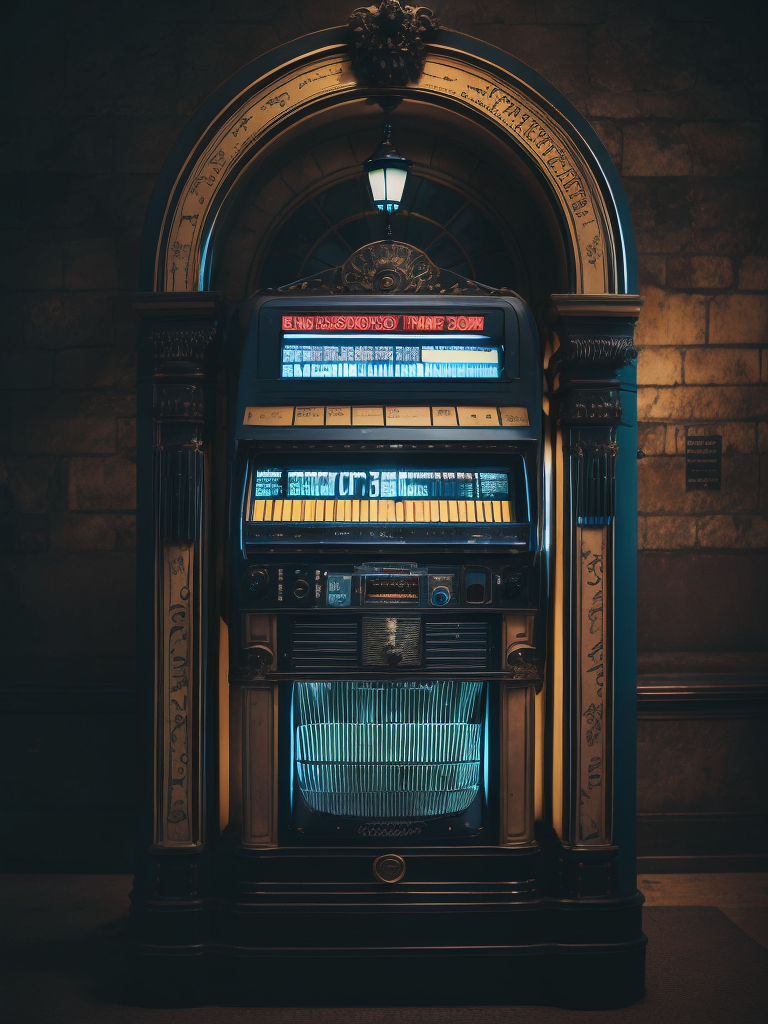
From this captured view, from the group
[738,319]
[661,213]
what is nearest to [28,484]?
[661,213]

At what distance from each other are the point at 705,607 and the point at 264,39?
13.6 ft

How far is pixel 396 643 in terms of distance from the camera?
3.79m

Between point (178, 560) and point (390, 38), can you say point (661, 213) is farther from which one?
point (178, 560)

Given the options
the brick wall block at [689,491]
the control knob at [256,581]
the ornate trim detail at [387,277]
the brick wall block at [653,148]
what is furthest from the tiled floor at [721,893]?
the brick wall block at [653,148]

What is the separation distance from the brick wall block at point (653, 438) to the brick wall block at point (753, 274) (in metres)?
0.96

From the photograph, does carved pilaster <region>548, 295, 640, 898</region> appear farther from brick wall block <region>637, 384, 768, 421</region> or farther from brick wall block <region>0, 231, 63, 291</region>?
brick wall block <region>0, 231, 63, 291</region>

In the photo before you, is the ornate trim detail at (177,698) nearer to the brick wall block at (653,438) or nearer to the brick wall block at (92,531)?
the brick wall block at (92,531)

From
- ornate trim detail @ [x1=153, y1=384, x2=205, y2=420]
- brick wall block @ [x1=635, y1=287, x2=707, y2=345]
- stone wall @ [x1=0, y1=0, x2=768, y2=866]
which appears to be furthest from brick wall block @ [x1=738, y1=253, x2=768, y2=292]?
ornate trim detail @ [x1=153, y1=384, x2=205, y2=420]

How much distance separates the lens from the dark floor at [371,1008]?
140 inches

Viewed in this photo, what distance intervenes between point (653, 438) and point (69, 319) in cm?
348

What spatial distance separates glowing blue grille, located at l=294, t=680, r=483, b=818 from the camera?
3.86 meters

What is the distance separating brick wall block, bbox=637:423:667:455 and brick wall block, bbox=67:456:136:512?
297 cm

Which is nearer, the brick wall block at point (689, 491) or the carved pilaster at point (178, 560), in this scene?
the carved pilaster at point (178, 560)

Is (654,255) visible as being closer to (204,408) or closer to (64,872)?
(204,408)
